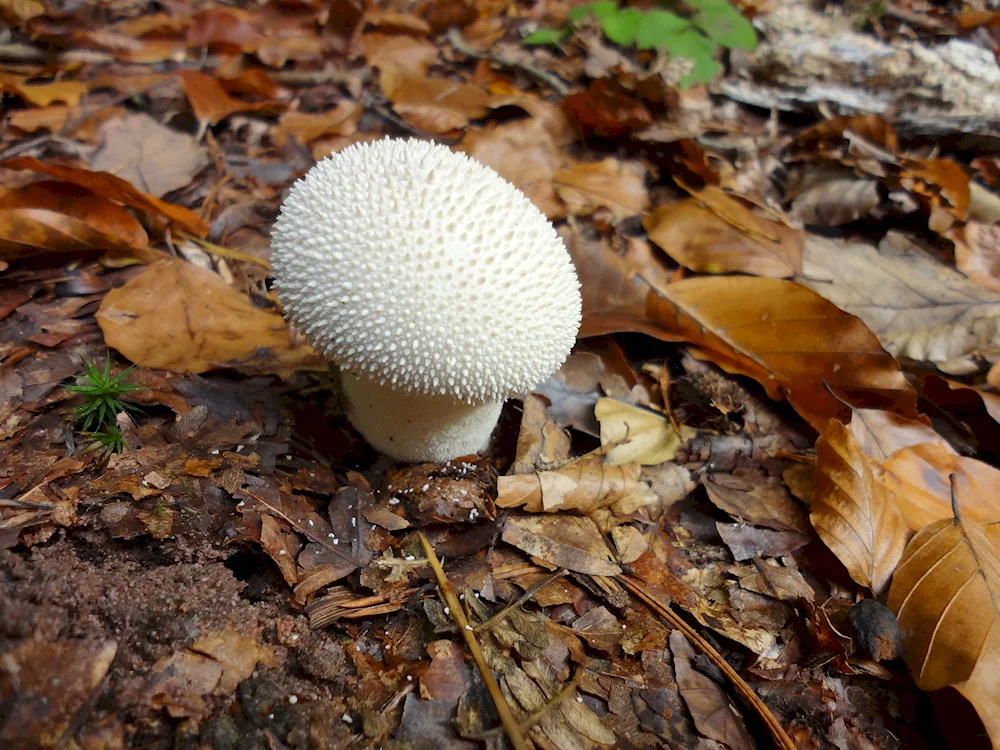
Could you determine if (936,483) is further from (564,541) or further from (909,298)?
(564,541)

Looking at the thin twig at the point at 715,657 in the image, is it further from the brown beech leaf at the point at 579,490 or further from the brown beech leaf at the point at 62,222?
the brown beech leaf at the point at 62,222

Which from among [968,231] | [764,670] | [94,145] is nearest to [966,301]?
[968,231]

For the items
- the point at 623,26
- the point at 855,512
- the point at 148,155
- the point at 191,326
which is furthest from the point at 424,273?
the point at 623,26

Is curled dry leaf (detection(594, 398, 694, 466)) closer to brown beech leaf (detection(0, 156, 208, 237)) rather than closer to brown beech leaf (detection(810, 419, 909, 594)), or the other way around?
brown beech leaf (detection(810, 419, 909, 594))

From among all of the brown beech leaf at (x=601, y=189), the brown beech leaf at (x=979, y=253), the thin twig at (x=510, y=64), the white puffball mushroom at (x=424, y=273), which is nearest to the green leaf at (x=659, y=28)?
the thin twig at (x=510, y=64)

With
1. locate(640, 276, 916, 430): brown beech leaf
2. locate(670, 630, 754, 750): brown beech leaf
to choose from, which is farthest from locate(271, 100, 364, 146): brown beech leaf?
locate(670, 630, 754, 750): brown beech leaf

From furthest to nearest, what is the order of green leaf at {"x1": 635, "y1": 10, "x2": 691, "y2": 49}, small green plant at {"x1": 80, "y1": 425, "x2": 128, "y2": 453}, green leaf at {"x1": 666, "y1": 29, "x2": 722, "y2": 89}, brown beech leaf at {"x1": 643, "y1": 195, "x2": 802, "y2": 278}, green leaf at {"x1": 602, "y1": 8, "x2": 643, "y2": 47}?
green leaf at {"x1": 602, "y1": 8, "x2": 643, "y2": 47}
green leaf at {"x1": 635, "y1": 10, "x2": 691, "y2": 49}
green leaf at {"x1": 666, "y1": 29, "x2": 722, "y2": 89}
brown beech leaf at {"x1": 643, "y1": 195, "x2": 802, "y2": 278}
small green plant at {"x1": 80, "y1": 425, "x2": 128, "y2": 453}
